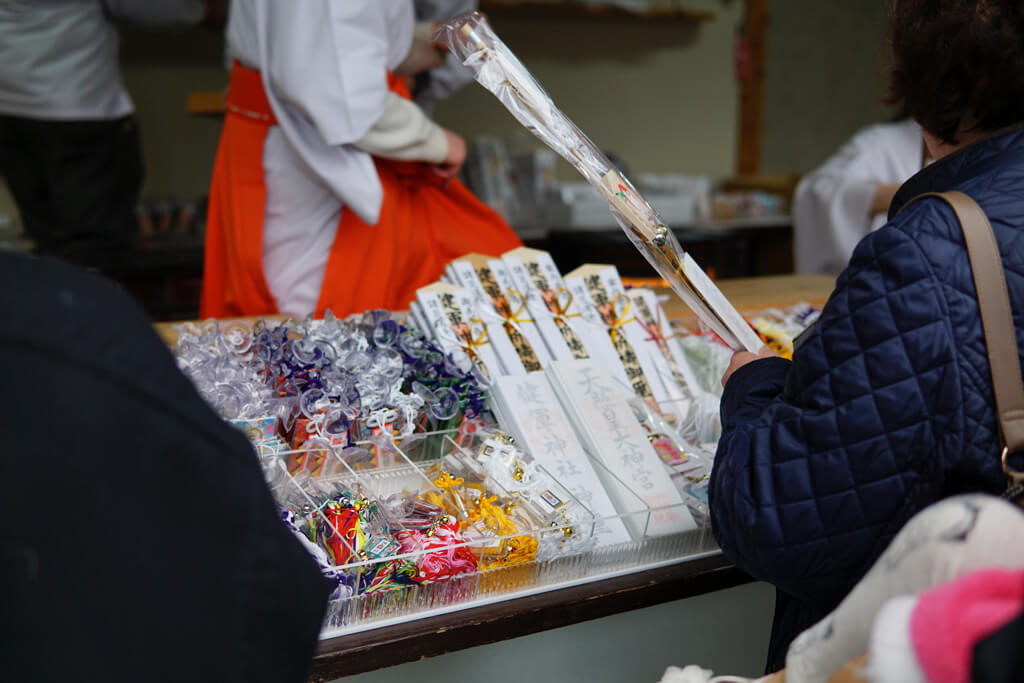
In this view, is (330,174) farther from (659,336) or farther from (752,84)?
(752,84)

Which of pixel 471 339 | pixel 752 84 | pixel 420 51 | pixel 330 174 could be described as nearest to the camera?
pixel 471 339

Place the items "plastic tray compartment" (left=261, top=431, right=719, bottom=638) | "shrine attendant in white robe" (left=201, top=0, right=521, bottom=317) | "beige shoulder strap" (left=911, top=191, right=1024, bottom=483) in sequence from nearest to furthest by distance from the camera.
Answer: "beige shoulder strap" (left=911, top=191, right=1024, bottom=483) → "plastic tray compartment" (left=261, top=431, right=719, bottom=638) → "shrine attendant in white robe" (left=201, top=0, right=521, bottom=317)

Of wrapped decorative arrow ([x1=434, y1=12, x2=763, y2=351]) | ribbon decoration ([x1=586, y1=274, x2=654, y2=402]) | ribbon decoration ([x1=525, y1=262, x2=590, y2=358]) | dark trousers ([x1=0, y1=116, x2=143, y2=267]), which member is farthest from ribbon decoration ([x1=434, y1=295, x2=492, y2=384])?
dark trousers ([x1=0, y1=116, x2=143, y2=267])

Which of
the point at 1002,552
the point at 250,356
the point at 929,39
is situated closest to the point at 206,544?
the point at 1002,552

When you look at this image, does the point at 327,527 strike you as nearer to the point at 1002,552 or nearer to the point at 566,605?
the point at 566,605

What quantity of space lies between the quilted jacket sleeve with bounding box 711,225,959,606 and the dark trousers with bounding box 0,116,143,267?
8.11 ft

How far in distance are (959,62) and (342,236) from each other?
1.33 meters

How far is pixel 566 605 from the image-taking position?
3.57 feet

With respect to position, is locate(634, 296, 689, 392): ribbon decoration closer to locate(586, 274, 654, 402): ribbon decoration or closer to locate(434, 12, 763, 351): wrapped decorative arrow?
locate(586, 274, 654, 402): ribbon decoration

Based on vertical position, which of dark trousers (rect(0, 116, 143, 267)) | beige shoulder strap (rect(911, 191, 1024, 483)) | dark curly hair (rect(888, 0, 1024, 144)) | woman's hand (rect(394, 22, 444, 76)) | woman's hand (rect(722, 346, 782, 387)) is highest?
dark curly hair (rect(888, 0, 1024, 144))

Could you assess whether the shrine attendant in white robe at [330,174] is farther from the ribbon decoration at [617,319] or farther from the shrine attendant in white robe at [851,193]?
the shrine attendant in white robe at [851,193]

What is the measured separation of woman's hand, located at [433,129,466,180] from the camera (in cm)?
197

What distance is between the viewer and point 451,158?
1973mm

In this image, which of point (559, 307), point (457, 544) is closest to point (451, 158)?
point (559, 307)
